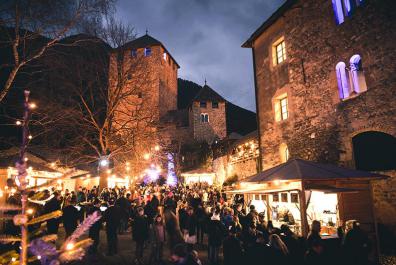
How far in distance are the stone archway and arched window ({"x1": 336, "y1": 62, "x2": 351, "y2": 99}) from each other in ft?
5.83

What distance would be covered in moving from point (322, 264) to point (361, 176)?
381 centimetres

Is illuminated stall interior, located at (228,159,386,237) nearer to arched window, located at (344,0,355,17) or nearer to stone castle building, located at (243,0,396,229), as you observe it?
stone castle building, located at (243,0,396,229)

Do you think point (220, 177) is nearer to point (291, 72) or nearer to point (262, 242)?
point (291, 72)

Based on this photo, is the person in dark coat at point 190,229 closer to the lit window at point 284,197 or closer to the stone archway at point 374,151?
the lit window at point 284,197

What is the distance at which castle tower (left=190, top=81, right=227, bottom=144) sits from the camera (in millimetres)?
43125

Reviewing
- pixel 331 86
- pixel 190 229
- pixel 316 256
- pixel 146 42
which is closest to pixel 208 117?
pixel 146 42

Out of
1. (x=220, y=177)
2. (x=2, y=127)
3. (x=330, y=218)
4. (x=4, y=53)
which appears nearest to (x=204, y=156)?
(x=220, y=177)

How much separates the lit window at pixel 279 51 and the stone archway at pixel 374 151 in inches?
233

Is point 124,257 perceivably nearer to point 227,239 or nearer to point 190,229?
point 190,229

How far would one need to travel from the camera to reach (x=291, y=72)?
13359 mm

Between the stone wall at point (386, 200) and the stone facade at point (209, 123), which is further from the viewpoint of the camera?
the stone facade at point (209, 123)

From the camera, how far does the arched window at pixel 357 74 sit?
33.2ft

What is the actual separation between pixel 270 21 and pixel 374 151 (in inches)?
340

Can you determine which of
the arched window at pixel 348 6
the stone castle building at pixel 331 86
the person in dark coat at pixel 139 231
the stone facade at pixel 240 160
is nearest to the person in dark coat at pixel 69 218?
the person in dark coat at pixel 139 231
